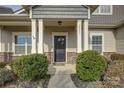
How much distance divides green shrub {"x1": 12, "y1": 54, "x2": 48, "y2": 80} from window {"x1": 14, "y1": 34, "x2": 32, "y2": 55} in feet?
26.8

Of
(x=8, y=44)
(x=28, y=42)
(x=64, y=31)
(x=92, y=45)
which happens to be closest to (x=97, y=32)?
(x=92, y=45)

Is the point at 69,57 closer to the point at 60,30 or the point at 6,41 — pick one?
the point at 60,30

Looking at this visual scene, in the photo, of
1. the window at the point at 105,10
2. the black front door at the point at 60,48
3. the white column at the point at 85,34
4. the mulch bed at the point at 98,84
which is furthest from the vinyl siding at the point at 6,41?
the mulch bed at the point at 98,84

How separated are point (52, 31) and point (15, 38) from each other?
3.07 metres

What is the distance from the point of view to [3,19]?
16000 millimetres

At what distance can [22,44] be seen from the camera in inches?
729

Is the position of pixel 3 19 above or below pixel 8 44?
above

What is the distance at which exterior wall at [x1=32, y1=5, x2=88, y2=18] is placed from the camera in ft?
43.1

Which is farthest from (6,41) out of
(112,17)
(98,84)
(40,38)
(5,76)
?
(98,84)

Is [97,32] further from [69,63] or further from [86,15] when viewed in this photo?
[86,15]

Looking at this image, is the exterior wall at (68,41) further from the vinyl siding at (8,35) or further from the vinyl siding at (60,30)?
the vinyl siding at (8,35)

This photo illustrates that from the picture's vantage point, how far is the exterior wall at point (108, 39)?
743 inches

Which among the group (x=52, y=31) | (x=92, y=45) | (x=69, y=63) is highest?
(x=52, y=31)

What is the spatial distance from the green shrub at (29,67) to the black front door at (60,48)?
26.2 feet
